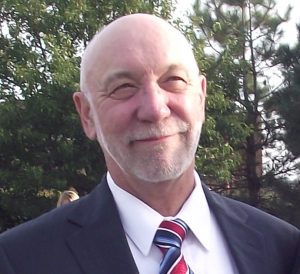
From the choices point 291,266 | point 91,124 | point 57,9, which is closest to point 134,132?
point 91,124

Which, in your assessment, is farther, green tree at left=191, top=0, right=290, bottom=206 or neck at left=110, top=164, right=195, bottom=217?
green tree at left=191, top=0, right=290, bottom=206

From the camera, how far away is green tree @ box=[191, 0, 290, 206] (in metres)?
14.4

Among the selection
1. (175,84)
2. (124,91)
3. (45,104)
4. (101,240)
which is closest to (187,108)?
(175,84)

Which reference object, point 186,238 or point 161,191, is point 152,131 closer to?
point 161,191

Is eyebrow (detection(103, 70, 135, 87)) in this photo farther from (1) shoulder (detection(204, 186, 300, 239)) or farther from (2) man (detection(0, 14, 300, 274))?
(1) shoulder (detection(204, 186, 300, 239))

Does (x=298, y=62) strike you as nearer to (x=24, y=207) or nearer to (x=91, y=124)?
(x=24, y=207)

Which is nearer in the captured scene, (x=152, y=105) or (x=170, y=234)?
(x=152, y=105)

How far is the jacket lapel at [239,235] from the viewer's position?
6.37 feet

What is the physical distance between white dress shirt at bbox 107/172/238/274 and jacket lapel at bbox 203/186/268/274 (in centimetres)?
3

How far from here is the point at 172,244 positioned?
6.03 feet

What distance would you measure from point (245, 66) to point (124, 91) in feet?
42.5

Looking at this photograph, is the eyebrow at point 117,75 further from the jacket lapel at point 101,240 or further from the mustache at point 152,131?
the jacket lapel at point 101,240

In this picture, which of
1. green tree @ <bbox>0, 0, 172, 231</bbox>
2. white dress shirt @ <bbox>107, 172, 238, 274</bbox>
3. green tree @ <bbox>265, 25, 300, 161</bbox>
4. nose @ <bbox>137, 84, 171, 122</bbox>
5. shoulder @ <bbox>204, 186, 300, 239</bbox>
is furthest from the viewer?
green tree @ <bbox>265, 25, 300, 161</bbox>

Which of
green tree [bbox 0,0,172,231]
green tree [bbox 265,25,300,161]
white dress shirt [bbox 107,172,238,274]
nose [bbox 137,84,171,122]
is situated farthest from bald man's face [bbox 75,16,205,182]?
green tree [bbox 265,25,300,161]
